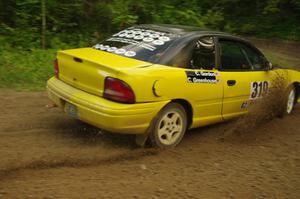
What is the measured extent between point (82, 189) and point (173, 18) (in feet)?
37.8

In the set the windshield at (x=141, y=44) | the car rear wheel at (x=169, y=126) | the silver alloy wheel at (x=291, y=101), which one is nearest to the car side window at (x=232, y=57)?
the windshield at (x=141, y=44)

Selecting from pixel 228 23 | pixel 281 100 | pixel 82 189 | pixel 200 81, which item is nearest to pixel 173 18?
pixel 228 23

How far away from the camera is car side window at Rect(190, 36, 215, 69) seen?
6141mm

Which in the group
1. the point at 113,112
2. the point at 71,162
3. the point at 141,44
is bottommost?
the point at 71,162

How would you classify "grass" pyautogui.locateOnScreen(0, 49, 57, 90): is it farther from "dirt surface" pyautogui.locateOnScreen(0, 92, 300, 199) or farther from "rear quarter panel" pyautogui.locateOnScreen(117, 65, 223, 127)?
"rear quarter panel" pyautogui.locateOnScreen(117, 65, 223, 127)

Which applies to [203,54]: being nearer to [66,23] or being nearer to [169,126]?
[169,126]

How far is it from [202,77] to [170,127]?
2.56 feet

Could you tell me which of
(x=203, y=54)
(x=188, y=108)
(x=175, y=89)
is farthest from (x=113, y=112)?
(x=203, y=54)

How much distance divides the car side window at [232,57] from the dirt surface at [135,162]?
89 centimetres

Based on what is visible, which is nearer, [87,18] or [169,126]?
[169,126]

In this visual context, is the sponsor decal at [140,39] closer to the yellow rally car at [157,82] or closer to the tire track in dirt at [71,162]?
the yellow rally car at [157,82]

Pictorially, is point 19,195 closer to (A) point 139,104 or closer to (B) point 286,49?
(A) point 139,104

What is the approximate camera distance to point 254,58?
23.7 feet

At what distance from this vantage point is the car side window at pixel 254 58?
711cm
